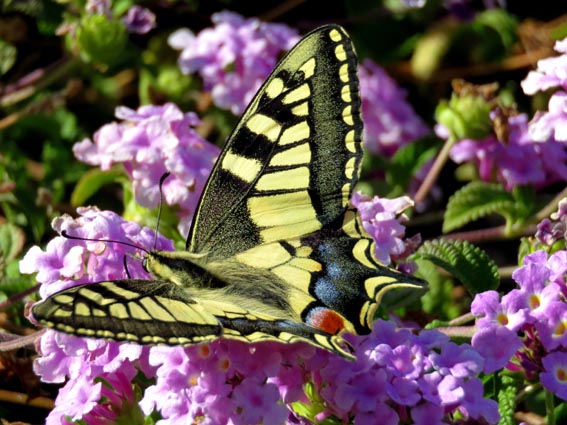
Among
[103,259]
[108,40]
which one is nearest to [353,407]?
[103,259]

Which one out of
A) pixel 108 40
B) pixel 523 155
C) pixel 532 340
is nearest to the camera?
pixel 532 340

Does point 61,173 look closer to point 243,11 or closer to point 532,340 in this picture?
point 243,11

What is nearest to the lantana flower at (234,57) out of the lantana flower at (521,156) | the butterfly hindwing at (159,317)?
the lantana flower at (521,156)

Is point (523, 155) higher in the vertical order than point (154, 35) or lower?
lower

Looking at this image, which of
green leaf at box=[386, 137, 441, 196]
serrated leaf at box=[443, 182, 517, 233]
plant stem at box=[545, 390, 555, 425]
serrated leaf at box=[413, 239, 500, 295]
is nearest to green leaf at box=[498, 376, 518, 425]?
plant stem at box=[545, 390, 555, 425]

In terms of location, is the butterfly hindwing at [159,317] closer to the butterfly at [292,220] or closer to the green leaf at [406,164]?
the butterfly at [292,220]

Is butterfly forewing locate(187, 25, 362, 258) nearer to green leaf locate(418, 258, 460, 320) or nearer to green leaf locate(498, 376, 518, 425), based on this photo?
green leaf locate(498, 376, 518, 425)
